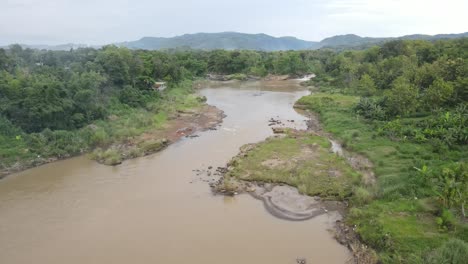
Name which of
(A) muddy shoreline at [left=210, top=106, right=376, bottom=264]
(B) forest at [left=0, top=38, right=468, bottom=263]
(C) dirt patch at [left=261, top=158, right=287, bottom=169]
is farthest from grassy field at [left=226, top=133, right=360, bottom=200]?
(B) forest at [left=0, top=38, right=468, bottom=263]

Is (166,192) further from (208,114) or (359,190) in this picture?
(208,114)

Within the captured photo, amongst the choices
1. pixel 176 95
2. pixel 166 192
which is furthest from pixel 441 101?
pixel 176 95

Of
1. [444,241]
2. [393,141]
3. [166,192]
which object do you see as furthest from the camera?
[393,141]

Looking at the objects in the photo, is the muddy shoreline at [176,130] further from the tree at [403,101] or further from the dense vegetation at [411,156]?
the tree at [403,101]

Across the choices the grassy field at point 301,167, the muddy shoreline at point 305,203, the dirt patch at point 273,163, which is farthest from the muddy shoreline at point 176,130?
the dirt patch at point 273,163

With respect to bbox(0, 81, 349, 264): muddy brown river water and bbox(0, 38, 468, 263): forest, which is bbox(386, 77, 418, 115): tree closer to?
bbox(0, 38, 468, 263): forest

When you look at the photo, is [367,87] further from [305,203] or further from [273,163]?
[305,203]
